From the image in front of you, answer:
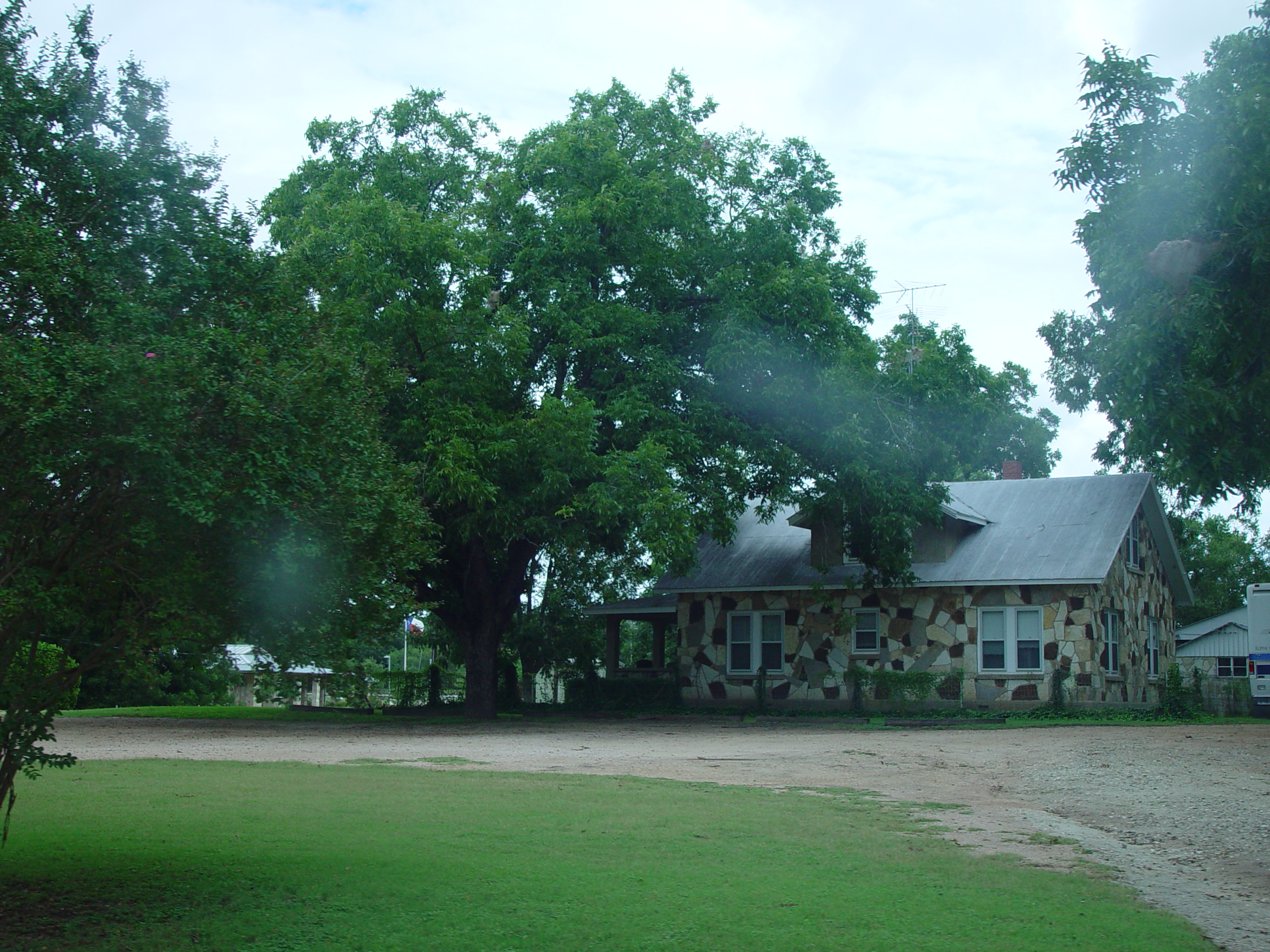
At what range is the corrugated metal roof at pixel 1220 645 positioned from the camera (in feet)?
150

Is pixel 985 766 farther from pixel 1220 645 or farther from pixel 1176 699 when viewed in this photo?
pixel 1220 645

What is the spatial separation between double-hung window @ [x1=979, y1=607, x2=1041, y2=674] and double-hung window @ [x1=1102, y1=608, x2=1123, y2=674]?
1.78 meters

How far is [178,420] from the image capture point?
5930mm

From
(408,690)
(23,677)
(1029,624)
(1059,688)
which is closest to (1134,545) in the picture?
(1029,624)

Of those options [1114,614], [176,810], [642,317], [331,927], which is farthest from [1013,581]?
[331,927]

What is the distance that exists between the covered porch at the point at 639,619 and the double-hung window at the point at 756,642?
1952mm

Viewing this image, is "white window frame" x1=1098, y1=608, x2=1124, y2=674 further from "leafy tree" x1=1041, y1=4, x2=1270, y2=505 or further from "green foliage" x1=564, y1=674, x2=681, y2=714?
"leafy tree" x1=1041, y1=4, x2=1270, y2=505

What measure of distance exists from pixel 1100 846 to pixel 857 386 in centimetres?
1686

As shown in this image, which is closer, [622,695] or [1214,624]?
[622,695]

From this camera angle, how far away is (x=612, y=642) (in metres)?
35.9

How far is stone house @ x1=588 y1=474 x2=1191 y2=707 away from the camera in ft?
91.5

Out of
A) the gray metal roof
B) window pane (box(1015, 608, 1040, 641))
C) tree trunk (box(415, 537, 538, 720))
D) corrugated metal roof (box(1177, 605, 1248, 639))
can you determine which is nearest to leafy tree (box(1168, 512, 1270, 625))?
corrugated metal roof (box(1177, 605, 1248, 639))

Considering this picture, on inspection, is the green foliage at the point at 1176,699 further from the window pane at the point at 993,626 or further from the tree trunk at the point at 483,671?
the tree trunk at the point at 483,671

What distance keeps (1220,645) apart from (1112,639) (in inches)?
810
